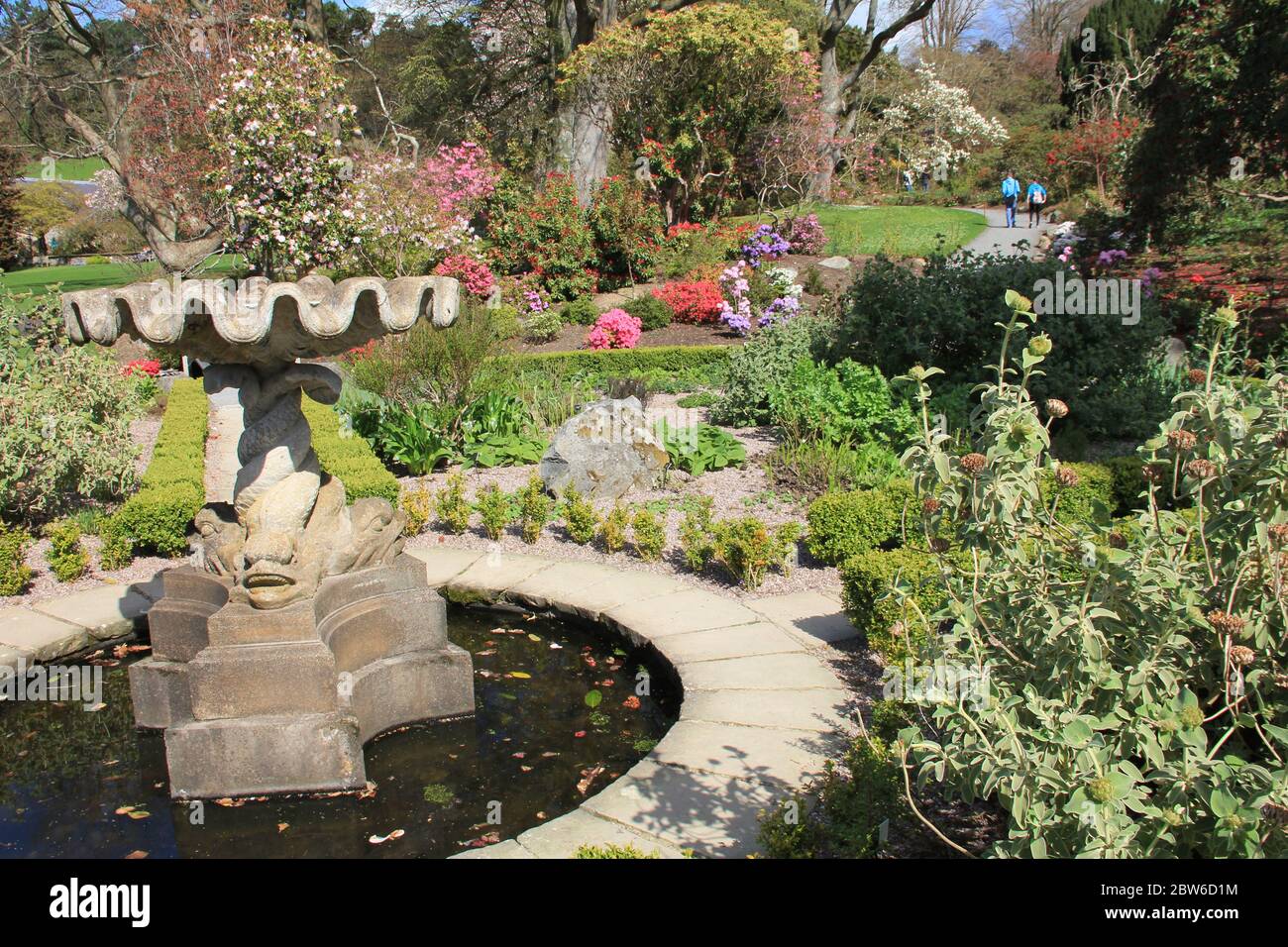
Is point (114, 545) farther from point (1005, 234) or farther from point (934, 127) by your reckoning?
point (934, 127)

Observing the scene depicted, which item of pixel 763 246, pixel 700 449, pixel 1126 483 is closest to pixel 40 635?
pixel 700 449

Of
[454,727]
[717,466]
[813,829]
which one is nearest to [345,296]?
[454,727]

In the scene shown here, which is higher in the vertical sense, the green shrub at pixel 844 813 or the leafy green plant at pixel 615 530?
the leafy green plant at pixel 615 530

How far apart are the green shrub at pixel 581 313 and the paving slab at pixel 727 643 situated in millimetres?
11791

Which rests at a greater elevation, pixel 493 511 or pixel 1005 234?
pixel 1005 234

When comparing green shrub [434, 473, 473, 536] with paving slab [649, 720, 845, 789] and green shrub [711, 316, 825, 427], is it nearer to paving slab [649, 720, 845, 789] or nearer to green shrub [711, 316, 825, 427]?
paving slab [649, 720, 845, 789]

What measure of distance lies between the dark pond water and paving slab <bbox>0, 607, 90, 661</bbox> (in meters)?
0.36

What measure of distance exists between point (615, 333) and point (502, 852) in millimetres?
11924

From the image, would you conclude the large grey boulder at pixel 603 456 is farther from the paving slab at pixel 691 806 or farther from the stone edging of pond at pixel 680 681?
the paving slab at pixel 691 806

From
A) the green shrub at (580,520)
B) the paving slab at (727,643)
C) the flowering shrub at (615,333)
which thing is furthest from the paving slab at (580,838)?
the flowering shrub at (615,333)

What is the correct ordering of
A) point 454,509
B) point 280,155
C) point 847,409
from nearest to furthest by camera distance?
point 454,509, point 847,409, point 280,155

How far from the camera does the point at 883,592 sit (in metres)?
4.71

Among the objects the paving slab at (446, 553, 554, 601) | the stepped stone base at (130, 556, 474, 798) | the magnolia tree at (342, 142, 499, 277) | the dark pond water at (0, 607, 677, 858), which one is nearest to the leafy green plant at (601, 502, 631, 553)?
the paving slab at (446, 553, 554, 601)

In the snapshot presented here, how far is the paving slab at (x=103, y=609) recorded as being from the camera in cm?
562
